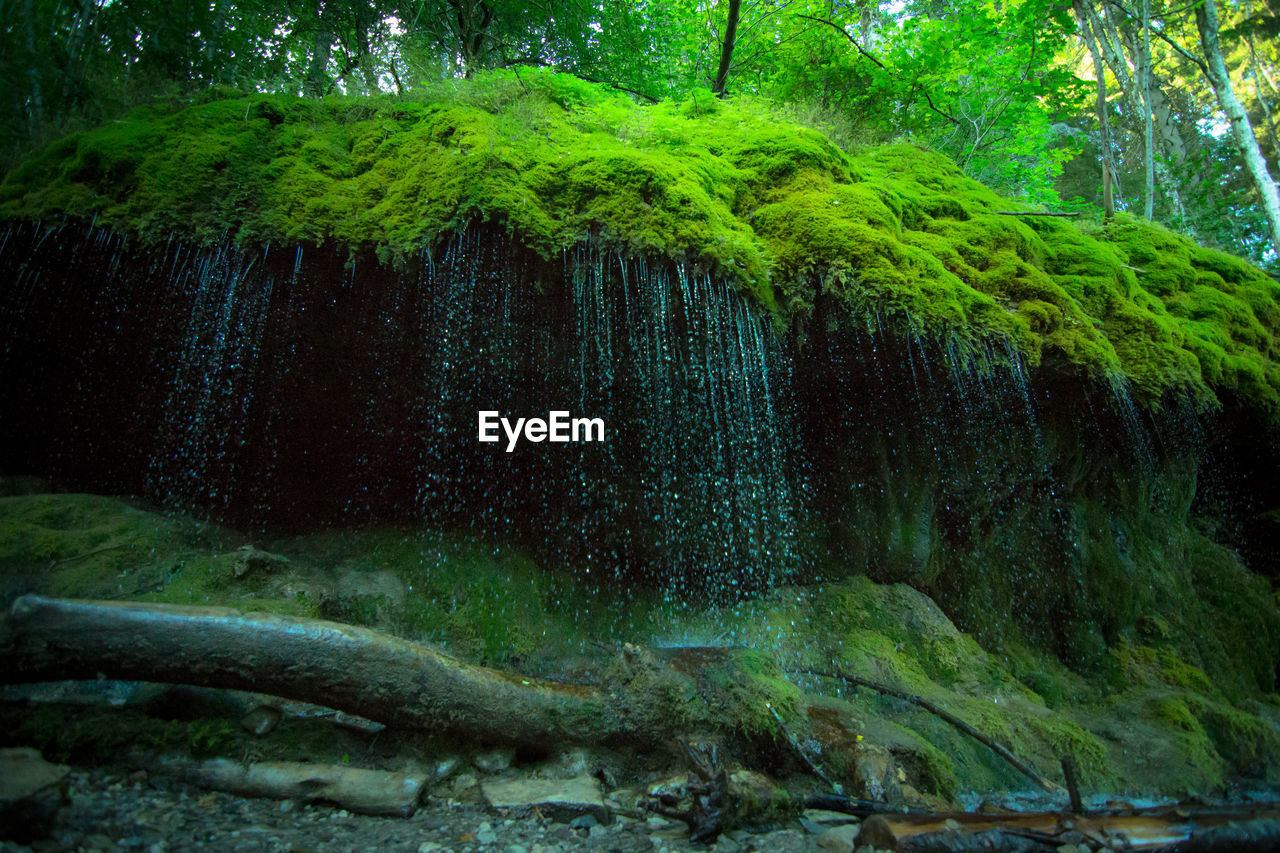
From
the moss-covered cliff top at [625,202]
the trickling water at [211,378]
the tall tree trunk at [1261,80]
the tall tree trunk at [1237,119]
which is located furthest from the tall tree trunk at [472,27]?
the tall tree trunk at [1261,80]

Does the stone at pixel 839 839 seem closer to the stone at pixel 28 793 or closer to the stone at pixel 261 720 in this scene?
the stone at pixel 261 720

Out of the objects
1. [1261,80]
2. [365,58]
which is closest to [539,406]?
[365,58]

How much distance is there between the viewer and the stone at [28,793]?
7.20 feet

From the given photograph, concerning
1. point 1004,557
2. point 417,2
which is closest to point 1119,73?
point 1004,557

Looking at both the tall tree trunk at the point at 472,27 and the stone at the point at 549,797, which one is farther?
the tall tree trunk at the point at 472,27

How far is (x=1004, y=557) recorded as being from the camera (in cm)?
703

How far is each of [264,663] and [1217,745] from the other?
324 inches

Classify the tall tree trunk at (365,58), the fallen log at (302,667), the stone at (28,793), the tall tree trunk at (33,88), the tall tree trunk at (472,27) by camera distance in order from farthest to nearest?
the tall tree trunk at (472,27) → the tall tree trunk at (365,58) → the tall tree trunk at (33,88) → the fallen log at (302,667) → the stone at (28,793)

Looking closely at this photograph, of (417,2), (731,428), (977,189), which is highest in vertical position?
(417,2)

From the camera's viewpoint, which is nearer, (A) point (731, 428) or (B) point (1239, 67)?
(A) point (731, 428)

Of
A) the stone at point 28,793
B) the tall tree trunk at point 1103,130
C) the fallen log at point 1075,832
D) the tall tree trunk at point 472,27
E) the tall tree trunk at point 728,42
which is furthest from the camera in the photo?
the tall tree trunk at point 1103,130

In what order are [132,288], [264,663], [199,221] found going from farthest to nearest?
[132,288] < [199,221] < [264,663]

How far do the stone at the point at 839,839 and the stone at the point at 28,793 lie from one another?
3409mm

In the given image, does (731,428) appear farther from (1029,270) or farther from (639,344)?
(1029,270)
